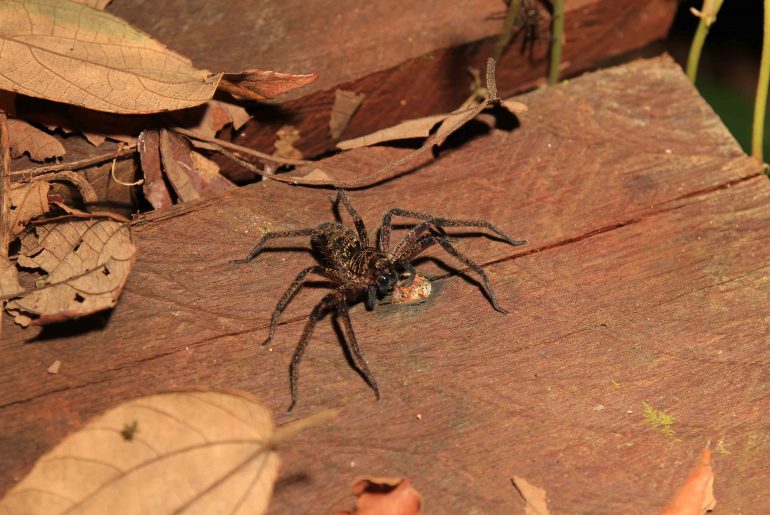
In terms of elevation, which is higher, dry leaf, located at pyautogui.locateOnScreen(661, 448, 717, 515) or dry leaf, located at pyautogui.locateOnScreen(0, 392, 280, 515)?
dry leaf, located at pyautogui.locateOnScreen(0, 392, 280, 515)

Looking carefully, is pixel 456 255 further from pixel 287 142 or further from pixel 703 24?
pixel 703 24

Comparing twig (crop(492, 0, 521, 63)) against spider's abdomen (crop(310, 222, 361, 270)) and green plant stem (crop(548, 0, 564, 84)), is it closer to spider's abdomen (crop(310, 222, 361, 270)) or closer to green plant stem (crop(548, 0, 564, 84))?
green plant stem (crop(548, 0, 564, 84))

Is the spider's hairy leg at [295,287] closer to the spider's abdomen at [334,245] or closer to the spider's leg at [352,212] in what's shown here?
the spider's abdomen at [334,245]

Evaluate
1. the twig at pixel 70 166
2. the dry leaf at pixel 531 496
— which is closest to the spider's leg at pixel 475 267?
the dry leaf at pixel 531 496

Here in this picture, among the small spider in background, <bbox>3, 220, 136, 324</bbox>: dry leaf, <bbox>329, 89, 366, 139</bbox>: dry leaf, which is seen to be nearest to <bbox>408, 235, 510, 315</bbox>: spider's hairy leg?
the small spider in background

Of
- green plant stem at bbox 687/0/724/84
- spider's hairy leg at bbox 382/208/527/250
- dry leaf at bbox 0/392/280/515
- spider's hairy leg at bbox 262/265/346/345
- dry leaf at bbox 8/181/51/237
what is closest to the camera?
dry leaf at bbox 0/392/280/515

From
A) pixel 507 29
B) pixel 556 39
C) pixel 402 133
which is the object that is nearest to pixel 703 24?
pixel 556 39

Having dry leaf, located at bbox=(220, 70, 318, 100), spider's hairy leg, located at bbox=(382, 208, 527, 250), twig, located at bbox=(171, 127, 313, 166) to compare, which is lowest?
spider's hairy leg, located at bbox=(382, 208, 527, 250)
